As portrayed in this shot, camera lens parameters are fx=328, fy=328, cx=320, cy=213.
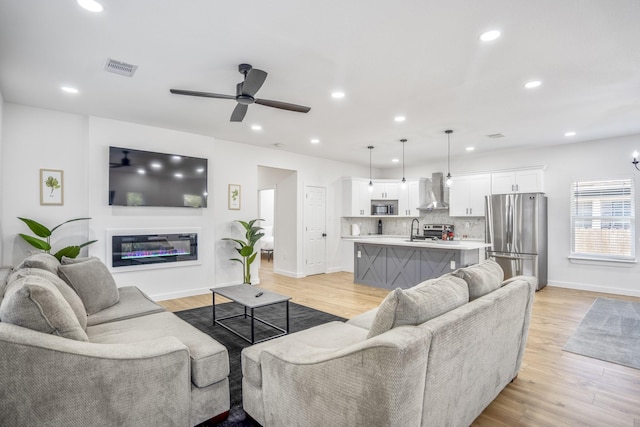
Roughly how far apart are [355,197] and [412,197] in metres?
1.39

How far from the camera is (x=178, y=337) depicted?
7.36 feet

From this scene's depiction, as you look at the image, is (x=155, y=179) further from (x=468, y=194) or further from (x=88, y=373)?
(x=468, y=194)

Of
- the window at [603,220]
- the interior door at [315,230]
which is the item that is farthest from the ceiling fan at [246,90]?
the window at [603,220]

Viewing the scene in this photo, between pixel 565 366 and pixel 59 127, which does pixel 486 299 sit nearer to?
pixel 565 366

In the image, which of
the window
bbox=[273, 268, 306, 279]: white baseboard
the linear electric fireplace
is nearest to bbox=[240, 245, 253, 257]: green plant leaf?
the linear electric fireplace

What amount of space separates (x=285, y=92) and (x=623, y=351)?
4303mm

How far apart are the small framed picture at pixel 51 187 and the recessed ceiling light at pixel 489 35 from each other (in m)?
5.08

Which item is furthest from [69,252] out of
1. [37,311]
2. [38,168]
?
[37,311]

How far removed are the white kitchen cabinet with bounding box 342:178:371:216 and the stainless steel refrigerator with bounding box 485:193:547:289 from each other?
2.84m

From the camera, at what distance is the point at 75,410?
1553mm

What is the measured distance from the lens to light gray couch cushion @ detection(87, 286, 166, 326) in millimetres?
2686

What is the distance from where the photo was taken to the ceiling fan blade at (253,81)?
2.75 metres

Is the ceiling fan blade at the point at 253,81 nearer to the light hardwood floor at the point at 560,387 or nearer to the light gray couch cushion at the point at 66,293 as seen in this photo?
the light gray couch cushion at the point at 66,293

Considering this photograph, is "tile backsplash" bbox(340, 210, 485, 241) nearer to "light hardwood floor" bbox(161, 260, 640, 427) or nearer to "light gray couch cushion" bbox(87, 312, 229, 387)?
"light hardwood floor" bbox(161, 260, 640, 427)
